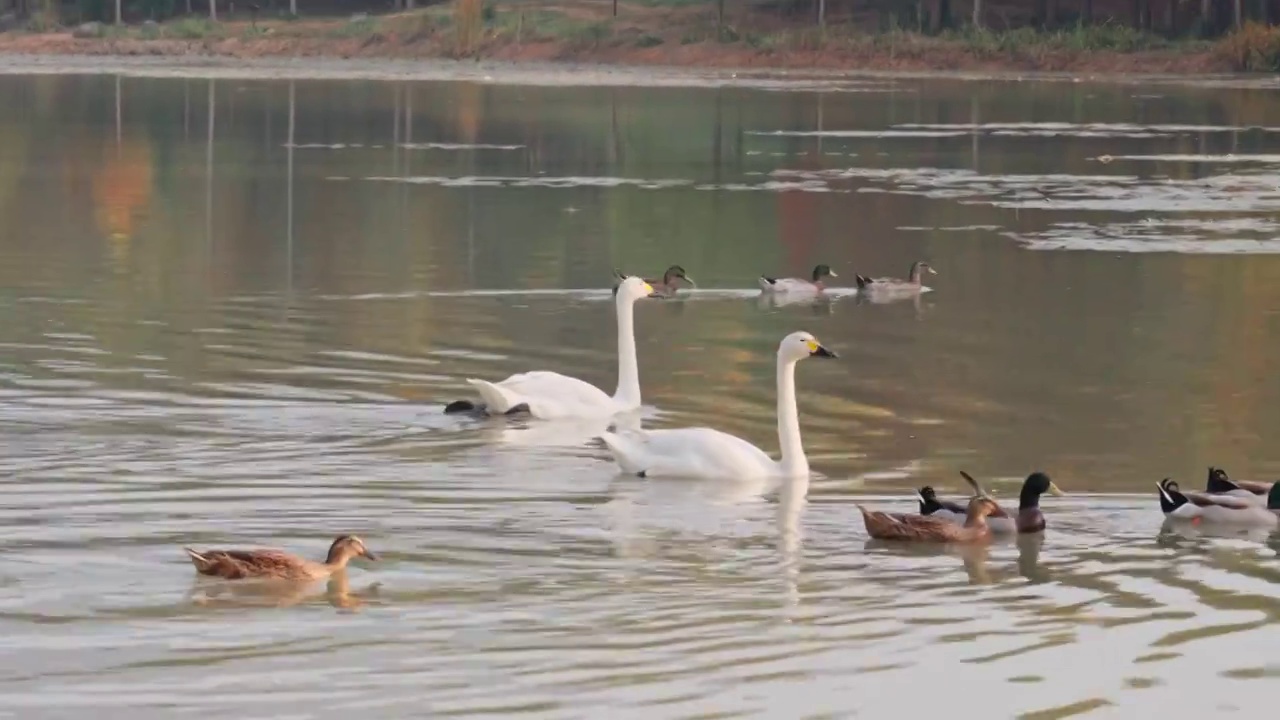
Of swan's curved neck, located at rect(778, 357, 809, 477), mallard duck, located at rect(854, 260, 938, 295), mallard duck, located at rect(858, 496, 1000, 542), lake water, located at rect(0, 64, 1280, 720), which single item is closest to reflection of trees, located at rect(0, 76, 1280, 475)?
lake water, located at rect(0, 64, 1280, 720)

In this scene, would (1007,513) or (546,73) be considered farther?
(546,73)

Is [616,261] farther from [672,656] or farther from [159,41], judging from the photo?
[159,41]

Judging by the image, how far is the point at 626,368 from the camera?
16719 mm

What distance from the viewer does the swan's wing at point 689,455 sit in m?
13.8

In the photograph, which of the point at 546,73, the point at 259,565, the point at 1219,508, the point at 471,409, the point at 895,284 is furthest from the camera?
the point at 546,73

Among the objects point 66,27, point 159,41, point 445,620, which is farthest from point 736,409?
point 66,27

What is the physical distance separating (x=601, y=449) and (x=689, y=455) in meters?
1.54

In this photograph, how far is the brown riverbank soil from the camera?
78.2 m

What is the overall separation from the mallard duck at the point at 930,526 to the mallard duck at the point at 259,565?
259 centimetres

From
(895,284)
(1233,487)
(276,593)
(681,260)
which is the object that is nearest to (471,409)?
(1233,487)

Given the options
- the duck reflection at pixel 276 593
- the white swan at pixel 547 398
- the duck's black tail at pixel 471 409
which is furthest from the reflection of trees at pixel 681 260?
the duck reflection at pixel 276 593

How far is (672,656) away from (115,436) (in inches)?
238

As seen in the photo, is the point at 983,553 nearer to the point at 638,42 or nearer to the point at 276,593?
the point at 276,593

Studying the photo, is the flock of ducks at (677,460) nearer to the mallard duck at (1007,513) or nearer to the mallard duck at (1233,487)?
the mallard duck at (1007,513)
